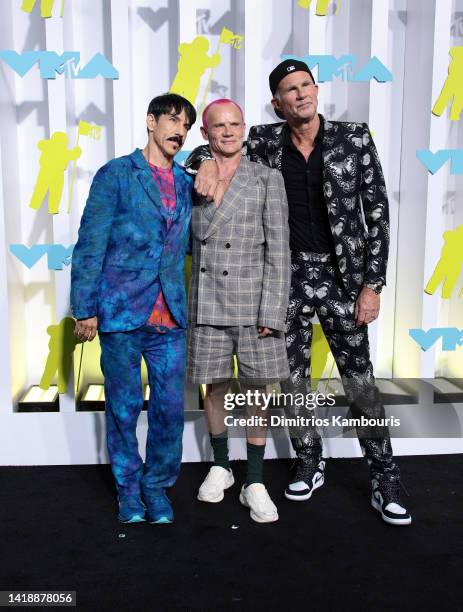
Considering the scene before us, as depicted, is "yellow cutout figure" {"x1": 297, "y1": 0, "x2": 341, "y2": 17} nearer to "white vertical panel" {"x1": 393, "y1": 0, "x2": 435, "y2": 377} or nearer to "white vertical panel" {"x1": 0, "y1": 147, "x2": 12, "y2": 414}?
"white vertical panel" {"x1": 393, "y1": 0, "x2": 435, "y2": 377}

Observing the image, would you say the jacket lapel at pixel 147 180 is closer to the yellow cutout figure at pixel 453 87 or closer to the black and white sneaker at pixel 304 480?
the black and white sneaker at pixel 304 480

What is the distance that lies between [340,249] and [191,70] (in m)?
1.34

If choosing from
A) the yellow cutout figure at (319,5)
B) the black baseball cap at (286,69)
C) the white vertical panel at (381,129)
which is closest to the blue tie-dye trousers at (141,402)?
the black baseball cap at (286,69)

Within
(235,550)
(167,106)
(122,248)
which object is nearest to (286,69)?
(167,106)

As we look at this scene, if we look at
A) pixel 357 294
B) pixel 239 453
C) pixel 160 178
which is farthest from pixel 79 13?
pixel 239 453

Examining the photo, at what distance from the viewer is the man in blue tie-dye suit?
2.47m

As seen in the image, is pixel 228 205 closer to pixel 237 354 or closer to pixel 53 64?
pixel 237 354

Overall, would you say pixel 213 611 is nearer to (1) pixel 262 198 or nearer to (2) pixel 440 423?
(1) pixel 262 198

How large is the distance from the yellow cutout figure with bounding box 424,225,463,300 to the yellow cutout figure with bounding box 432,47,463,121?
0.61 m

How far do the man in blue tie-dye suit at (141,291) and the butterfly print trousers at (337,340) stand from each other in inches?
18.6

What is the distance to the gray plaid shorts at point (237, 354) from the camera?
8.57 feet

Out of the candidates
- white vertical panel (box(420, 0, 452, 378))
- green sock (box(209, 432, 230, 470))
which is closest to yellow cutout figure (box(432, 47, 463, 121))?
white vertical panel (box(420, 0, 452, 378))

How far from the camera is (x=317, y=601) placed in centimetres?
216

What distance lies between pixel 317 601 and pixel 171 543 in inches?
23.9
